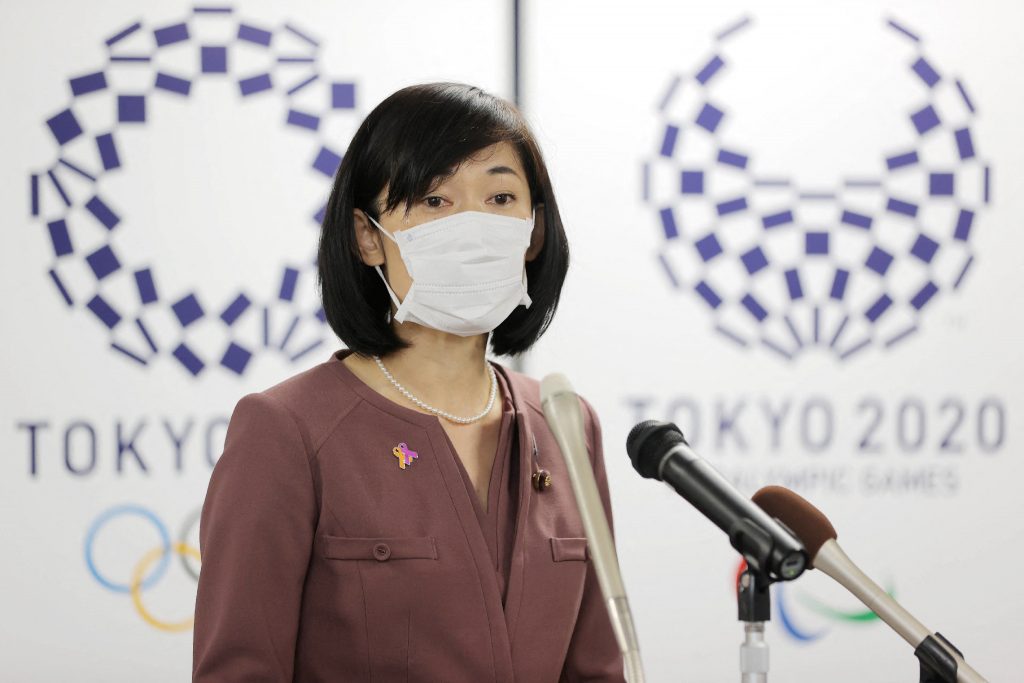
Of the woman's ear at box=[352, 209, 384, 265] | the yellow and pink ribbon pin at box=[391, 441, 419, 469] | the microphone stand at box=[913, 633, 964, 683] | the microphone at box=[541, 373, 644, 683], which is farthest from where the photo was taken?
the woman's ear at box=[352, 209, 384, 265]

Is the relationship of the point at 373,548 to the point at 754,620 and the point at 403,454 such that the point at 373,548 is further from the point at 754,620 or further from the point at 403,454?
the point at 754,620

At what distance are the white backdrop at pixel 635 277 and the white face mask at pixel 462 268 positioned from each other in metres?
0.91

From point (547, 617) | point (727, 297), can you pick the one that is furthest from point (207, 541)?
point (727, 297)

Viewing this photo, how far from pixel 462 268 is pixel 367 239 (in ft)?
0.49

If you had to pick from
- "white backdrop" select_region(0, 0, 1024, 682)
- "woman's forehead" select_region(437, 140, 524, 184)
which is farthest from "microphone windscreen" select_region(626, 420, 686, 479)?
"white backdrop" select_region(0, 0, 1024, 682)

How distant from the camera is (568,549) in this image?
155cm

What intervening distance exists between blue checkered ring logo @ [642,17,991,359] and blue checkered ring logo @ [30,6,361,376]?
2.49 ft

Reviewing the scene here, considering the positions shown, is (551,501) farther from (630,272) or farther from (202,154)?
(202,154)

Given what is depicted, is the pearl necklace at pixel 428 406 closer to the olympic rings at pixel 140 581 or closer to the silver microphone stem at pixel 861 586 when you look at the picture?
the silver microphone stem at pixel 861 586

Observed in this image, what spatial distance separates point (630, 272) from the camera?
2.52 metres

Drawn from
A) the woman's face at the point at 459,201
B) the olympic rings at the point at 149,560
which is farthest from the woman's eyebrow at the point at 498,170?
the olympic rings at the point at 149,560

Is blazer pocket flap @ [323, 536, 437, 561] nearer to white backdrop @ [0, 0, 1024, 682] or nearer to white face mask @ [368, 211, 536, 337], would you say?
white face mask @ [368, 211, 536, 337]

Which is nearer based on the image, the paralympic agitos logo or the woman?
the woman

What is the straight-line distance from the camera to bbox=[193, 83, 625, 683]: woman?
1.39 metres
